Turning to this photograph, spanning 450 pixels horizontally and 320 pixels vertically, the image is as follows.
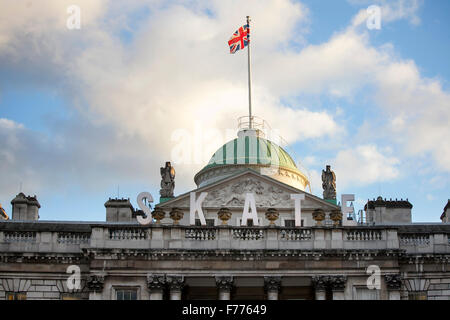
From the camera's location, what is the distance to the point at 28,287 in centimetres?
5797

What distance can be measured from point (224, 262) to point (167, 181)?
22036 mm

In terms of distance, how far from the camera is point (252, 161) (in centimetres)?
8406

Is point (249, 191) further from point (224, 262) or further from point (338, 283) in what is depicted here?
point (338, 283)

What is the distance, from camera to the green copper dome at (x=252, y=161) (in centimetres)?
8362

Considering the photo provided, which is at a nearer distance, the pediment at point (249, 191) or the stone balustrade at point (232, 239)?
Result: the stone balustrade at point (232, 239)

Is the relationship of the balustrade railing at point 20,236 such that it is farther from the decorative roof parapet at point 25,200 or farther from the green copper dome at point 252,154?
the green copper dome at point 252,154

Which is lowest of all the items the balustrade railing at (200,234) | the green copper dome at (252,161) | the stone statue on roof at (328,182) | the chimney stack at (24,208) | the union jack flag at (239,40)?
the balustrade railing at (200,234)

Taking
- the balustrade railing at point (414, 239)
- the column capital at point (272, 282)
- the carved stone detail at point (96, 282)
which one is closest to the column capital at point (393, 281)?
the balustrade railing at point (414, 239)

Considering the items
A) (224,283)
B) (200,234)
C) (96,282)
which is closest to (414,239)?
(224,283)

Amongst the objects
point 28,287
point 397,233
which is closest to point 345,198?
point 397,233

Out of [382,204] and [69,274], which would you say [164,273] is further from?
[382,204]

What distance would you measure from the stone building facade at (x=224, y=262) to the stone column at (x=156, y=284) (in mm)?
66
